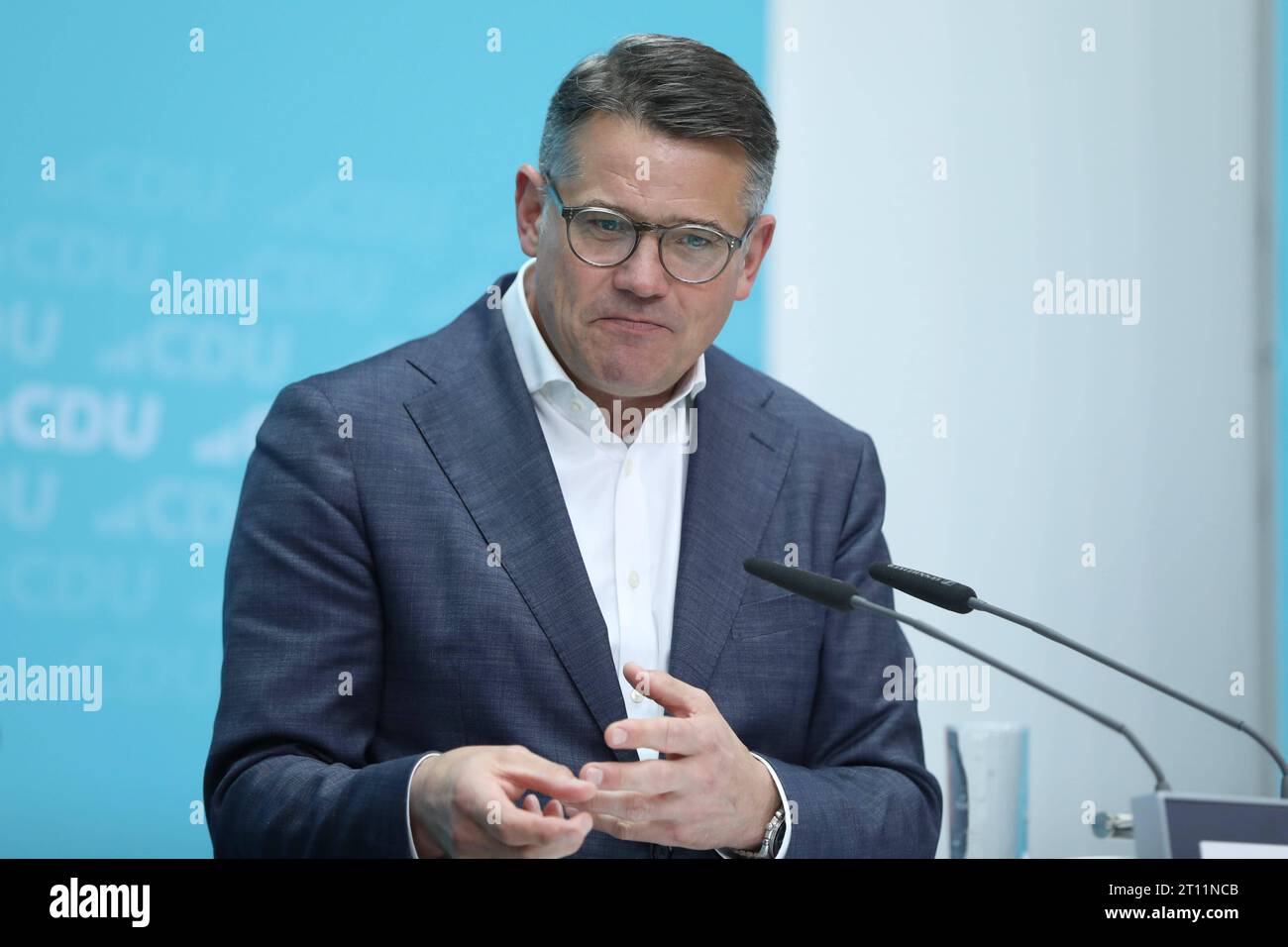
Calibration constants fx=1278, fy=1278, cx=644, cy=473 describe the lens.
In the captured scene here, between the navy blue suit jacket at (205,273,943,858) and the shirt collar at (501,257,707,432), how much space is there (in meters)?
0.04

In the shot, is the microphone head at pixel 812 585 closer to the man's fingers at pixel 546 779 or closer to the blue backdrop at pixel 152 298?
the man's fingers at pixel 546 779

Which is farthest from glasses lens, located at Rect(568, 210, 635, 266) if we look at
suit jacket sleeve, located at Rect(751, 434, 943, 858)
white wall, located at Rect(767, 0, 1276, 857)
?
white wall, located at Rect(767, 0, 1276, 857)

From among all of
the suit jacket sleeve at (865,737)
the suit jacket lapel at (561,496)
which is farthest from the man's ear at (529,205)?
the suit jacket sleeve at (865,737)

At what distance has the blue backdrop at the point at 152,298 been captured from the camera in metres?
2.38

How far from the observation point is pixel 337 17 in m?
2.58

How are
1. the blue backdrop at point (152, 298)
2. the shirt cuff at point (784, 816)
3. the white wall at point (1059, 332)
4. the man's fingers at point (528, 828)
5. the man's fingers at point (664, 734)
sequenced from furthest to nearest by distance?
the white wall at point (1059, 332)
the blue backdrop at point (152, 298)
the shirt cuff at point (784, 816)
the man's fingers at point (664, 734)
the man's fingers at point (528, 828)

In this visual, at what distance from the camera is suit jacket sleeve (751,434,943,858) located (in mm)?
1544

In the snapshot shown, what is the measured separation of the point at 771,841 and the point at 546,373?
2.22ft

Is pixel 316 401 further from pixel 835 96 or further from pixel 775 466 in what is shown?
pixel 835 96

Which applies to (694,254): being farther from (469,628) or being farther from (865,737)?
(865,737)

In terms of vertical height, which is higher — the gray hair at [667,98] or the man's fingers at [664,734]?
the gray hair at [667,98]

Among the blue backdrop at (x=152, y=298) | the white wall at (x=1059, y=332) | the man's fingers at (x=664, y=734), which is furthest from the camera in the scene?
the white wall at (x=1059, y=332)

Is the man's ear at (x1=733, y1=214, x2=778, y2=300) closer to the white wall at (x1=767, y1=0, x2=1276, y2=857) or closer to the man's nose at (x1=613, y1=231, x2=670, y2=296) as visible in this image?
the man's nose at (x1=613, y1=231, x2=670, y2=296)
